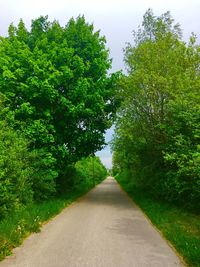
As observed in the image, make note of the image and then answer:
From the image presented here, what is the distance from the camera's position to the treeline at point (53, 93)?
71.8ft

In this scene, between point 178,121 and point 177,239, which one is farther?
point 178,121

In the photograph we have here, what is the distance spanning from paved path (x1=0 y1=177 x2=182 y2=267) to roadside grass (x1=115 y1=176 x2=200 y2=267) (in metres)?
0.34

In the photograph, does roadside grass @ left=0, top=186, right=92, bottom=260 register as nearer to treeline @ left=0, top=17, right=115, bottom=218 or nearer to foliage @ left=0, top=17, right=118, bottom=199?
treeline @ left=0, top=17, right=115, bottom=218

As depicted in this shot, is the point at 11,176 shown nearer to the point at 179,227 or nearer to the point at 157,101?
the point at 179,227

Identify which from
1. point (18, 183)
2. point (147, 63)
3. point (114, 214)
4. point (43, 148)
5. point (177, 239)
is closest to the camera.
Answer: point (177, 239)

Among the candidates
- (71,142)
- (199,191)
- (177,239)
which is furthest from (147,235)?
(71,142)

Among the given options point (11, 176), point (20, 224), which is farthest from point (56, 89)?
point (20, 224)

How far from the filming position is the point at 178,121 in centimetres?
2053

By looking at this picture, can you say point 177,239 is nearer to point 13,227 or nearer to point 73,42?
point 13,227

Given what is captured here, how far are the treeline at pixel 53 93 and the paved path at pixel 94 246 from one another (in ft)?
14.8

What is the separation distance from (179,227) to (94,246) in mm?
4740

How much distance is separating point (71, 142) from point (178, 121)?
8709mm

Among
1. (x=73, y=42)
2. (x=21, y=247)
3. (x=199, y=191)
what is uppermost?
(x=73, y=42)

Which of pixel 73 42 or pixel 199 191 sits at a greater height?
pixel 73 42
